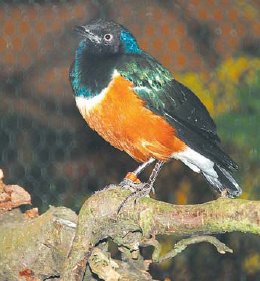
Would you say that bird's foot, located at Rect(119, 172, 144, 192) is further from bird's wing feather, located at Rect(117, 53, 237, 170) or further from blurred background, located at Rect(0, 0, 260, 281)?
blurred background, located at Rect(0, 0, 260, 281)

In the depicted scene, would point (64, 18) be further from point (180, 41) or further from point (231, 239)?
point (231, 239)

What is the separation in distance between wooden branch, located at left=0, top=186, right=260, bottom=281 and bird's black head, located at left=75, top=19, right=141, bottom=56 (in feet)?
2.28

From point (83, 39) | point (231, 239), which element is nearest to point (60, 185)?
point (231, 239)

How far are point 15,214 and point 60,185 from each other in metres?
3.06

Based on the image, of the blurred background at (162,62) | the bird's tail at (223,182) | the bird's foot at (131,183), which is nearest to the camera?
the bird's foot at (131,183)

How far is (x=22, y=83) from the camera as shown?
618 cm

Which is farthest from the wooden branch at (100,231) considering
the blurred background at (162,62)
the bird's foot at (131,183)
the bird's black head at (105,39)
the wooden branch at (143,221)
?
the blurred background at (162,62)

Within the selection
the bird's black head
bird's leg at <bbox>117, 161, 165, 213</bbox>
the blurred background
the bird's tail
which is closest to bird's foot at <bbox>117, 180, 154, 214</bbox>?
bird's leg at <bbox>117, 161, 165, 213</bbox>

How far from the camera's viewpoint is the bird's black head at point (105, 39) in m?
2.86

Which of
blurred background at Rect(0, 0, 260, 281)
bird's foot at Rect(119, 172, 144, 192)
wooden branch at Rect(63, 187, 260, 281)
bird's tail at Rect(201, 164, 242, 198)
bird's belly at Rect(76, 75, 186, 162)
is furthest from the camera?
blurred background at Rect(0, 0, 260, 281)

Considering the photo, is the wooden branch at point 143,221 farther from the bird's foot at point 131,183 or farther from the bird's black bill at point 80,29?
the bird's black bill at point 80,29

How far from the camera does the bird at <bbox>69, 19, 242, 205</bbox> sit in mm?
2699

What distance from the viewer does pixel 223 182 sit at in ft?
9.44

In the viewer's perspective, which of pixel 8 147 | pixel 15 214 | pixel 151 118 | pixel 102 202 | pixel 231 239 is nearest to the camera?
pixel 102 202
